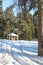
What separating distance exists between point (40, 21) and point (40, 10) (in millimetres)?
430

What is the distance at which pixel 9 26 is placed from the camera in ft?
98.5

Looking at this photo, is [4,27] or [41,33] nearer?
[41,33]

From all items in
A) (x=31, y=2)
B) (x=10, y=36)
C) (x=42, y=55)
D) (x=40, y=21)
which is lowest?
(x=10, y=36)

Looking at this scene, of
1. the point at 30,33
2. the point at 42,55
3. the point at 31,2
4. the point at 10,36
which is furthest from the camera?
the point at 10,36

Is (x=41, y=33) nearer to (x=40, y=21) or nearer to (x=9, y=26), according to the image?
(x=40, y=21)

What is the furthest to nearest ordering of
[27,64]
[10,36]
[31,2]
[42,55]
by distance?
[10,36] < [31,2] < [42,55] < [27,64]

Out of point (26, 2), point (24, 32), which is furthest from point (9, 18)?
point (26, 2)

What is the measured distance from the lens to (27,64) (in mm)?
4785

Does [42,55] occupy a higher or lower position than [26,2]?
lower

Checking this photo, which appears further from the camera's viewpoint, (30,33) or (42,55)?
(30,33)

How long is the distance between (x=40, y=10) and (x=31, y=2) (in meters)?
0.87

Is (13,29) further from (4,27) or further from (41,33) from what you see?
(41,33)

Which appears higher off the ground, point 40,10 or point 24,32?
point 40,10

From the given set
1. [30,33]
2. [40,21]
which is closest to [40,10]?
[40,21]
